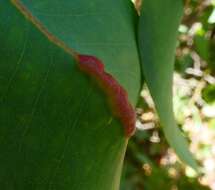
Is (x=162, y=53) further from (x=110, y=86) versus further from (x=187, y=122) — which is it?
(x=187, y=122)

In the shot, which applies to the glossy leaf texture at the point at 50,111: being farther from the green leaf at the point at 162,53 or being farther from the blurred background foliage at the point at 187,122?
the blurred background foliage at the point at 187,122

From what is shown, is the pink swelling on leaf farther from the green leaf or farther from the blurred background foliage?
the blurred background foliage

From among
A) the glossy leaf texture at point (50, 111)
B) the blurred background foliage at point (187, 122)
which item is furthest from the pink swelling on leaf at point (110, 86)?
the blurred background foliage at point (187, 122)

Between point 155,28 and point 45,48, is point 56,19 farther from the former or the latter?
point 155,28

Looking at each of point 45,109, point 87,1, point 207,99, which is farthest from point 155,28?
point 207,99

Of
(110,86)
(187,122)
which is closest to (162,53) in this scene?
(110,86)

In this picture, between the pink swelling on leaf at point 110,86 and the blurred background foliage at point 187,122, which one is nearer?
the pink swelling on leaf at point 110,86
